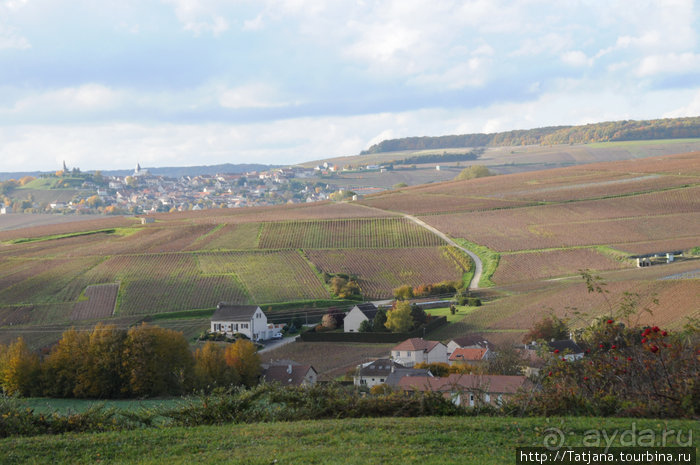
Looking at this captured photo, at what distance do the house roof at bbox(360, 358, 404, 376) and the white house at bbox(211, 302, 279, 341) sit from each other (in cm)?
1496

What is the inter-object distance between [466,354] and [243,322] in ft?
57.2

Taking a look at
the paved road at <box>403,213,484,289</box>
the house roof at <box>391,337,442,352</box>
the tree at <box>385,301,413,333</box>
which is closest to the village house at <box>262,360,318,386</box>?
the house roof at <box>391,337,442,352</box>

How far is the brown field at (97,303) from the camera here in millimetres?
47122

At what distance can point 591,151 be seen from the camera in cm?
18225

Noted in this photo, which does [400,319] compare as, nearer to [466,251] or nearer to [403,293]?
[403,293]

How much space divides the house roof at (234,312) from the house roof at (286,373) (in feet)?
47.8

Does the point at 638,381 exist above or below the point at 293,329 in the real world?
above

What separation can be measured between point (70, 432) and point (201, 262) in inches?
2017

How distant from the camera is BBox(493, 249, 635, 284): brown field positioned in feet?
184

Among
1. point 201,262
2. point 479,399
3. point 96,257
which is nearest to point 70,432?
point 479,399

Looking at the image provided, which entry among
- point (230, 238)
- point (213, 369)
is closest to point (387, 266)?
point (230, 238)

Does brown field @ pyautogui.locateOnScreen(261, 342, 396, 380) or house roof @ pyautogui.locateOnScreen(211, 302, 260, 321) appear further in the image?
house roof @ pyautogui.locateOnScreen(211, 302, 260, 321)

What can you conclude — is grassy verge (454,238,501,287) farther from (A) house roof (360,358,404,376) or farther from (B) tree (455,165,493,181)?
(B) tree (455,165,493,181)

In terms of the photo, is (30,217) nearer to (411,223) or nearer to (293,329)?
(411,223)
